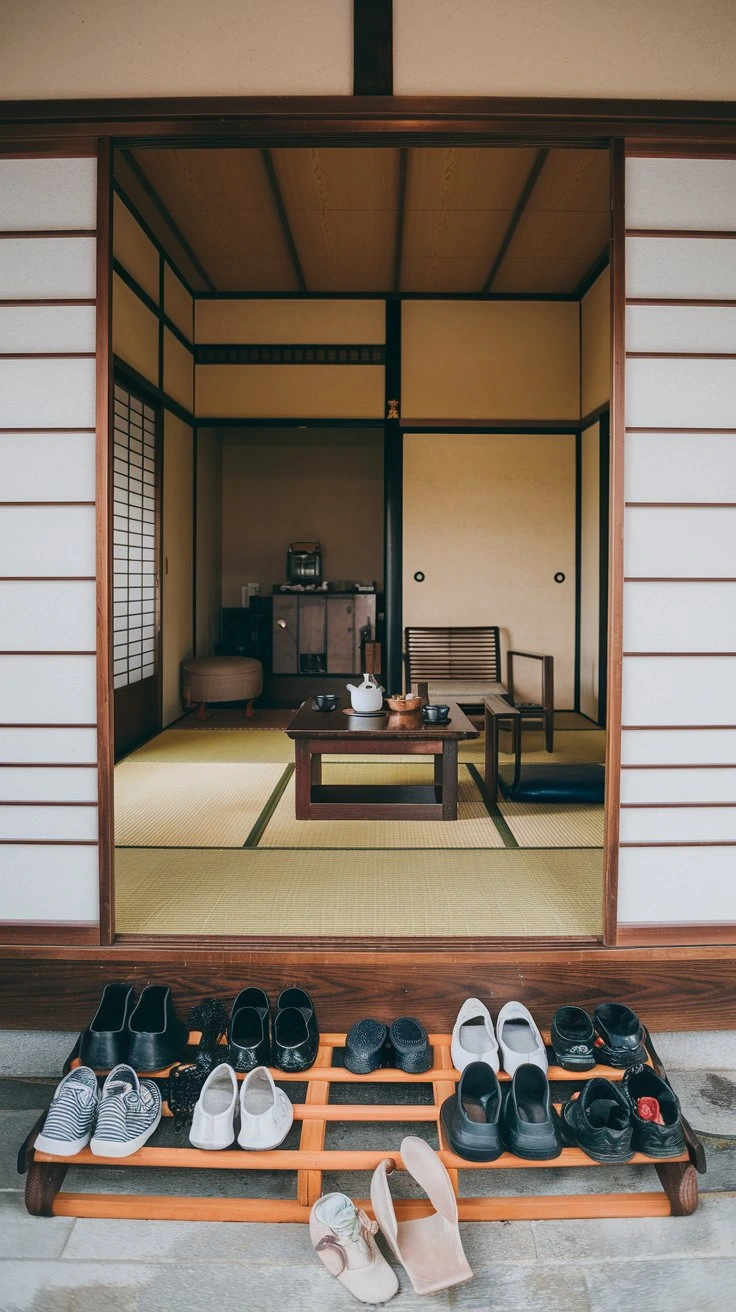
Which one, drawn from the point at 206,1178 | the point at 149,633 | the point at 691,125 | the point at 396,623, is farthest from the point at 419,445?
the point at 206,1178

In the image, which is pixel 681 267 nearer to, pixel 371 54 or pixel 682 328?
pixel 682 328

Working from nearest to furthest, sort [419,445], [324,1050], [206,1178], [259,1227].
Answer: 1. [259,1227]
2. [206,1178]
3. [324,1050]
4. [419,445]

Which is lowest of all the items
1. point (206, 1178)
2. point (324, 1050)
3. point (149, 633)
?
point (206, 1178)

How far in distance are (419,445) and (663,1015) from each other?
5331 millimetres

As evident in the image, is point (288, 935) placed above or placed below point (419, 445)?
below

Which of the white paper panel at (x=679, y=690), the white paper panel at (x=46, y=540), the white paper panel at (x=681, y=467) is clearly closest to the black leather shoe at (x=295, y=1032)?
the white paper panel at (x=679, y=690)

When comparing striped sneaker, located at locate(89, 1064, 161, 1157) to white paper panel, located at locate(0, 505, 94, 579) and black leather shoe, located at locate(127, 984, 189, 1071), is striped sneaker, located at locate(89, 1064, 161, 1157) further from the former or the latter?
white paper panel, located at locate(0, 505, 94, 579)

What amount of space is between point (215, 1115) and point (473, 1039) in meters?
0.67

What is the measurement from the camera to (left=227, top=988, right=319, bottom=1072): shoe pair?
1947 millimetres

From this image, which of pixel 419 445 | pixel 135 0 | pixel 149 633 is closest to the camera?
pixel 135 0

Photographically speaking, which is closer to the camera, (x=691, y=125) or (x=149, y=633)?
(x=691, y=125)

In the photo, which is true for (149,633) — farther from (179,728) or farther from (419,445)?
(419,445)

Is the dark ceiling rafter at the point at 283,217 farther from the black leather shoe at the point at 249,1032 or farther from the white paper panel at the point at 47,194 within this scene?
the black leather shoe at the point at 249,1032

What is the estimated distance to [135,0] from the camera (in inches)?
91.7
